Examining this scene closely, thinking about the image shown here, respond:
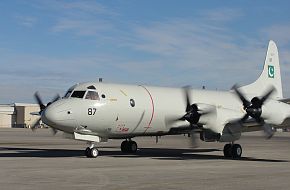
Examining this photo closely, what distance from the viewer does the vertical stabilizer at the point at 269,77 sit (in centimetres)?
3478

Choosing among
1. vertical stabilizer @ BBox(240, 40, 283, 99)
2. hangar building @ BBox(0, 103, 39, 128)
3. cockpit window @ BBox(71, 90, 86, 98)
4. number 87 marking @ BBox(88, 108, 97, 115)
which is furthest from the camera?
hangar building @ BBox(0, 103, 39, 128)

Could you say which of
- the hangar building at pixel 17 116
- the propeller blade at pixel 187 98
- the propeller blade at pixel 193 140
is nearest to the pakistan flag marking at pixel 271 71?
the propeller blade at pixel 187 98

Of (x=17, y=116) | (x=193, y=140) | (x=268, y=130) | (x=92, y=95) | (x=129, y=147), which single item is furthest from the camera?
(x=17, y=116)

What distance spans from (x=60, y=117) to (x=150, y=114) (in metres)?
5.88

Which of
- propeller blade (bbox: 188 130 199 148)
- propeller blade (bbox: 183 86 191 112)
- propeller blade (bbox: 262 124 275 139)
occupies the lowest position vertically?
propeller blade (bbox: 188 130 199 148)

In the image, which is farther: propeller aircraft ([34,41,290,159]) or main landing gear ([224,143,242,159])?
main landing gear ([224,143,242,159])

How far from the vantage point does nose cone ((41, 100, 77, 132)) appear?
2368 centimetres

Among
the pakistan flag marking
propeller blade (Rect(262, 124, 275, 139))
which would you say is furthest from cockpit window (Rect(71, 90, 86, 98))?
the pakistan flag marking

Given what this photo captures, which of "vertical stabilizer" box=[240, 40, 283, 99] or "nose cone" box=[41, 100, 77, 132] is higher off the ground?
"vertical stabilizer" box=[240, 40, 283, 99]

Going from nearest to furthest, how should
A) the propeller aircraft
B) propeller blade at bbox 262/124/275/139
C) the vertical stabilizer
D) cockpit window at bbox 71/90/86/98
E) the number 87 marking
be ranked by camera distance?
1. the propeller aircraft
2. the number 87 marking
3. propeller blade at bbox 262/124/275/139
4. cockpit window at bbox 71/90/86/98
5. the vertical stabilizer

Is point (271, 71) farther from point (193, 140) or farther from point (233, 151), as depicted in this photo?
point (193, 140)

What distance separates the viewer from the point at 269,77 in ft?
115

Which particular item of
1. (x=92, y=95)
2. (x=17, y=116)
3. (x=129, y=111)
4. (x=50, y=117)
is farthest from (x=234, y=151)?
(x=17, y=116)

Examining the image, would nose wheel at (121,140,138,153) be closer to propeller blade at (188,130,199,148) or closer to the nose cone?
propeller blade at (188,130,199,148)
